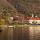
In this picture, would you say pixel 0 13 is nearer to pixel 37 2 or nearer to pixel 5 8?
pixel 5 8

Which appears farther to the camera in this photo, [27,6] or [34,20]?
[34,20]

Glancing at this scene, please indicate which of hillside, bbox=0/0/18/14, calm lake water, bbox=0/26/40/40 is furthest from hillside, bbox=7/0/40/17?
calm lake water, bbox=0/26/40/40

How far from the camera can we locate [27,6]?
1362cm

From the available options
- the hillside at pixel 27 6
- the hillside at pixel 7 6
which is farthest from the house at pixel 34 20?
the hillside at pixel 7 6

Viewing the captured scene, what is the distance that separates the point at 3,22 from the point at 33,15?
251 cm

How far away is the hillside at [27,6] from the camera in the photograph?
1339 centimetres

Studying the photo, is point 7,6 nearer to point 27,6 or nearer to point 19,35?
point 27,6

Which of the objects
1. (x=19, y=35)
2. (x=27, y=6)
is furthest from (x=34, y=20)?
(x=19, y=35)

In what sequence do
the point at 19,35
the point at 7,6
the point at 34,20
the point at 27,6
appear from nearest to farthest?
the point at 19,35 → the point at 7,6 → the point at 27,6 → the point at 34,20

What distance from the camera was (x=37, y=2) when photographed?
46.0ft

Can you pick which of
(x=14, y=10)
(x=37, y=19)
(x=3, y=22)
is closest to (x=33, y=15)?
(x=37, y=19)

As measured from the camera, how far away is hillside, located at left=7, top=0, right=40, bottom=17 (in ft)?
43.9

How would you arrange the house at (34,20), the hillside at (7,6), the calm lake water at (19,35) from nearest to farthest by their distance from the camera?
the calm lake water at (19,35) → the hillside at (7,6) → the house at (34,20)

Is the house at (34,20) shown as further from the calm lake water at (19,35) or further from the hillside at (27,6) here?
the calm lake water at (19,35)
